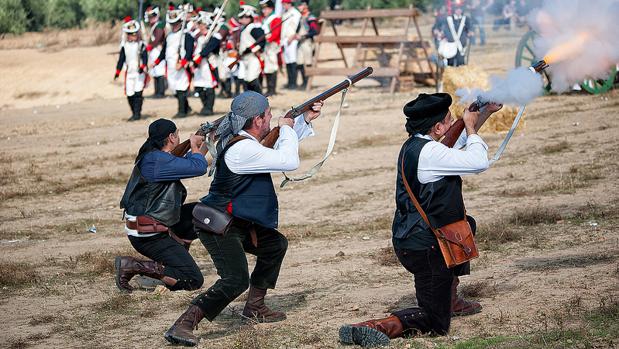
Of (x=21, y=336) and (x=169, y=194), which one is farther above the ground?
(x=169, y=194)

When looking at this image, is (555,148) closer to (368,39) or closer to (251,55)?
(251,55)

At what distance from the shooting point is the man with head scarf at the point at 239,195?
6.86 m

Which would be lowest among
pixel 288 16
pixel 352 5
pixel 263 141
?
pixel 352 5

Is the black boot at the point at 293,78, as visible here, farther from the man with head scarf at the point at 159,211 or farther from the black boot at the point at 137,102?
Answer: the man with head scarf at the point at 159,211

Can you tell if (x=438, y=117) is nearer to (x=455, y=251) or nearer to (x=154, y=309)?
(x=455, y=251)

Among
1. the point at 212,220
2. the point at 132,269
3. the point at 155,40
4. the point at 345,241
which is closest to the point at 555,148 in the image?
the point at 345,241

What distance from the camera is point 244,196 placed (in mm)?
6934

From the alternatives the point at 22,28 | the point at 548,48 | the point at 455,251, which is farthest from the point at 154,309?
the point at 22,28

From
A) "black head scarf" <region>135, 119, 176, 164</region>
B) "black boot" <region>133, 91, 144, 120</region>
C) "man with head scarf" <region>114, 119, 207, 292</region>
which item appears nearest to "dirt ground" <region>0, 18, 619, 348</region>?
"man with head scarf" <region>114, 119, 207, 292</region>

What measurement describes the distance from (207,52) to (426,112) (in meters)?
14.2

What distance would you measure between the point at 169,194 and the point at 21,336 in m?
1.59

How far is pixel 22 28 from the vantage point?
111 feet

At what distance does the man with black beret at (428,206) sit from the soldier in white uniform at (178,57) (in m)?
14.0

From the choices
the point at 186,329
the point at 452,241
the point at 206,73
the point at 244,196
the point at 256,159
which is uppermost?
the point at 256,159
